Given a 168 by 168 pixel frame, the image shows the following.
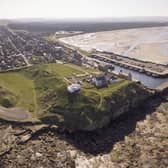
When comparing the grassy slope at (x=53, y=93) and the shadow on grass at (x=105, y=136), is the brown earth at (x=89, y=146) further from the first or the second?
the grassy slope at (x=53, y=93)

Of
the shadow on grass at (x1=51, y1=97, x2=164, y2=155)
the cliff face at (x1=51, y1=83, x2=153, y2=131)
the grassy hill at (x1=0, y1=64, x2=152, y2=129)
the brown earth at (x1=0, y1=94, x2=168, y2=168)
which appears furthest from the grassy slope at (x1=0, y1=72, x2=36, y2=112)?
the shadow on grass at (x1=51, y1=97, x2=164, y2=155)

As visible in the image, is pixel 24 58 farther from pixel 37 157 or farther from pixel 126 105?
pixel 37 157

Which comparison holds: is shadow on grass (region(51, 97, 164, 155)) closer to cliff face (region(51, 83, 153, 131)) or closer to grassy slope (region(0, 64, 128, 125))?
cliff face (region(51, 83, 153, 131))

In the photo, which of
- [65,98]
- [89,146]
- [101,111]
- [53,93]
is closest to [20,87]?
[53,93]

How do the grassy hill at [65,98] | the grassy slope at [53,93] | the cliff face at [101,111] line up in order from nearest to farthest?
1. the cliff face at [101,111]
2. the grassy hill at [65,98]
3. the grassy slope at [53,93]

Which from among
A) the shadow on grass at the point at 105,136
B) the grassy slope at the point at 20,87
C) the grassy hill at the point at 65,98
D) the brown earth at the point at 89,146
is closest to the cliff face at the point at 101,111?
the grassy hill at the point at 65,98

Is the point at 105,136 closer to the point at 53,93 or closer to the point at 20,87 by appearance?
the point at 53,93

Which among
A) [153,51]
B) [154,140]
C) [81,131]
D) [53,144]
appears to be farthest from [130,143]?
[153,51]
